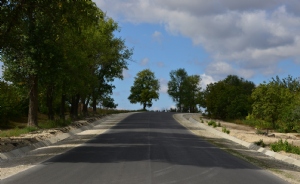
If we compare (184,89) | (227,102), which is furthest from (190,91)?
(227,102)

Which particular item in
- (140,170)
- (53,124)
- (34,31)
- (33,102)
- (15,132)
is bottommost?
(140,170)

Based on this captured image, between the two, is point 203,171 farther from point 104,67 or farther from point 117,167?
point 104,67

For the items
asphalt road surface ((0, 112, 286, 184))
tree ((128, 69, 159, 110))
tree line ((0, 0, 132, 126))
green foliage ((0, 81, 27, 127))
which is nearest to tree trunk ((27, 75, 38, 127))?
tree line ((0, 0, 132, 126))

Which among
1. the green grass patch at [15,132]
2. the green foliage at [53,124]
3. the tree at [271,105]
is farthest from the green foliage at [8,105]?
the tree at [271,105]

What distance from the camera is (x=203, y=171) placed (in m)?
13.6

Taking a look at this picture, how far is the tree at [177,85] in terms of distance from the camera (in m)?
151

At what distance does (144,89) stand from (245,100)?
7385 centimetres

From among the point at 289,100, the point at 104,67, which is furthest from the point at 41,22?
the point at 104,67

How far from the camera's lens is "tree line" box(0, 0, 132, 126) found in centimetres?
2008

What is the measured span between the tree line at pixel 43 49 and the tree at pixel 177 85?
94417 mm

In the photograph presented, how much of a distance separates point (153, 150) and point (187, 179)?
788 centimetres

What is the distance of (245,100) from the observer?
207ft

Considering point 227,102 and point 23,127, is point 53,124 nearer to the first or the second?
point 23,127

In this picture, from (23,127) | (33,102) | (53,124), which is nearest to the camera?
(33,102)
